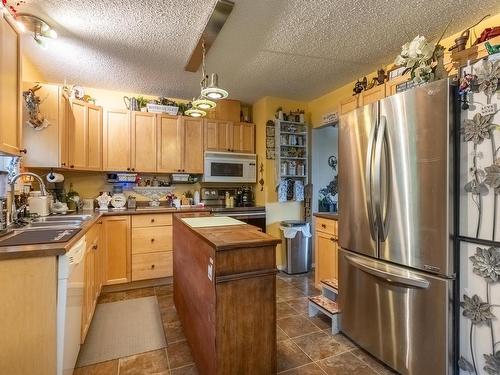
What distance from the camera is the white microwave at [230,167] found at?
4.02 metres

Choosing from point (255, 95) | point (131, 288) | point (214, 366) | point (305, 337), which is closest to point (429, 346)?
point (305, 337)

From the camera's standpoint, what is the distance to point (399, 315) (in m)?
1.75

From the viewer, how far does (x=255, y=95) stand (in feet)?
13.2

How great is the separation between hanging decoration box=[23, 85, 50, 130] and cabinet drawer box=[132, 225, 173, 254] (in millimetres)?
1476

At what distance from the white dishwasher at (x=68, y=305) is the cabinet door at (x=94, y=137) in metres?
2.00

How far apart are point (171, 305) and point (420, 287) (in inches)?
92.3

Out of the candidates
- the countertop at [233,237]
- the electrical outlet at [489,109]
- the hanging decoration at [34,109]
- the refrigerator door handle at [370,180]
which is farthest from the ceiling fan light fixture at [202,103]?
the electrical outlet at [489,109]

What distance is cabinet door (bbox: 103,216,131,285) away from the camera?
3191 millimetres

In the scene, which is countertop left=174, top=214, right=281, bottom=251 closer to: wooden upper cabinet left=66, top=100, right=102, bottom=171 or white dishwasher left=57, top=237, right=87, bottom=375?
white dishwasher left=57, top=237, right=87, bottom=375

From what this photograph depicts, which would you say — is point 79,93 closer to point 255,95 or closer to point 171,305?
point 255,95

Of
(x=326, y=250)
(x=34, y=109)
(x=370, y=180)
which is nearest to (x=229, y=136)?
(x=326, y=250)

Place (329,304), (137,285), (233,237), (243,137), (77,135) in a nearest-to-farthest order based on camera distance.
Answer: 1. (233,237)
2. (329,304)
3. (77,135)
4. (137,285)
5. (243,137)

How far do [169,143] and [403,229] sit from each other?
10.4 feet

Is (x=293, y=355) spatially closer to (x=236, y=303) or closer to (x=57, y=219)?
(x=236, y=303)
